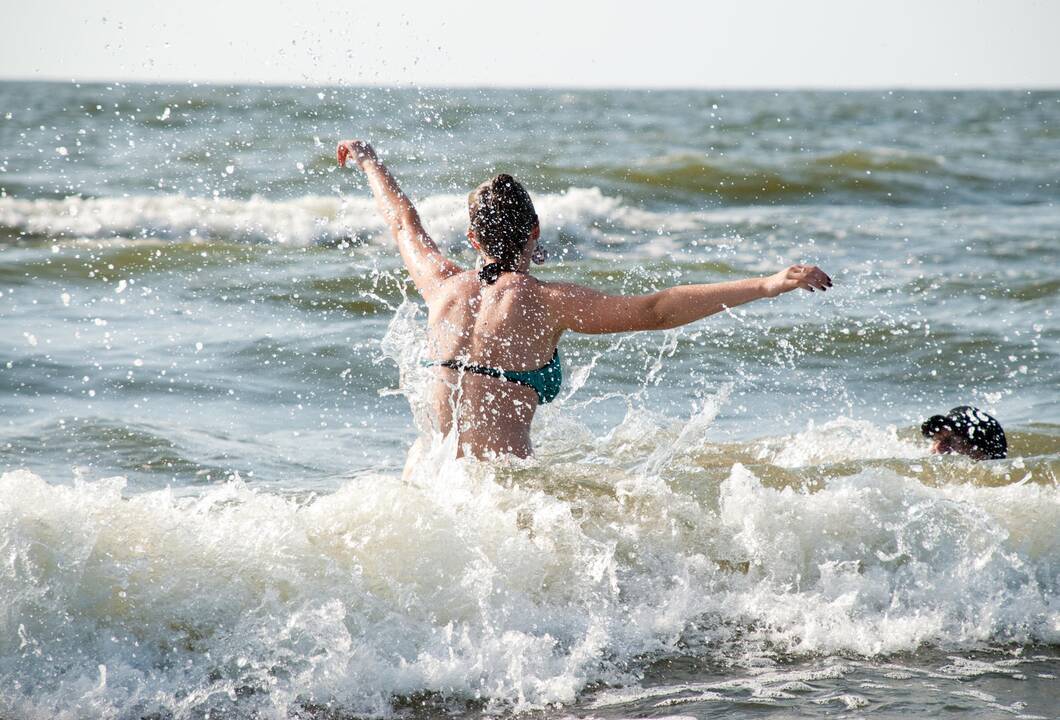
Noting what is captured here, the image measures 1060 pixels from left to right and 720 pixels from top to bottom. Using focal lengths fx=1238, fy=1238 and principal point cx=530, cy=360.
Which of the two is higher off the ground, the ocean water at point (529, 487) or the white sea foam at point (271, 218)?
the white sea foam at point (271, 218)

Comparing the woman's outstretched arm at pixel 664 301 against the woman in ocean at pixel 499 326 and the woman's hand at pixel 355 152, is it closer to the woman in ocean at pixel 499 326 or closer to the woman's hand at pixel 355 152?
the woman in ocean at pixel 499 326

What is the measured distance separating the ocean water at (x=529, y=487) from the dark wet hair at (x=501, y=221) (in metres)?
0.79

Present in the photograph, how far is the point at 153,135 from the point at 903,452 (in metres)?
19.5

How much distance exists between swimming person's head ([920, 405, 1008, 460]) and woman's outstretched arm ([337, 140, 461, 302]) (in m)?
2.68

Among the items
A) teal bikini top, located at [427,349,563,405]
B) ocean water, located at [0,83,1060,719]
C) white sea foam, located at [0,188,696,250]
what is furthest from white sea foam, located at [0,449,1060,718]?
white sea foam, located at [0,188,696,250]

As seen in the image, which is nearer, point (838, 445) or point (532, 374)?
point (532, 374)

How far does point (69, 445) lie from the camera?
6617mm

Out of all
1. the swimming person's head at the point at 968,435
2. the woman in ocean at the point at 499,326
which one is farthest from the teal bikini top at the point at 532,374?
the swimming person's head at the point at 968,435

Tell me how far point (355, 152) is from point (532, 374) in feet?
4.54

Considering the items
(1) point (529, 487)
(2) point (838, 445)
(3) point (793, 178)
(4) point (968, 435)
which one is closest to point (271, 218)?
(3) point (793, 178)

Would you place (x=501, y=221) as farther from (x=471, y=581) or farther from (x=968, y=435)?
(x=968, y=435)

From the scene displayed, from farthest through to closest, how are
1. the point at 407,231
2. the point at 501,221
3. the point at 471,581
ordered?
the point at 407,231, the point at 501,221, the point at 471,581

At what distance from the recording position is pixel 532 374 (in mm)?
5020

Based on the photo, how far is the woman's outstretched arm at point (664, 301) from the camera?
416 centimetres
